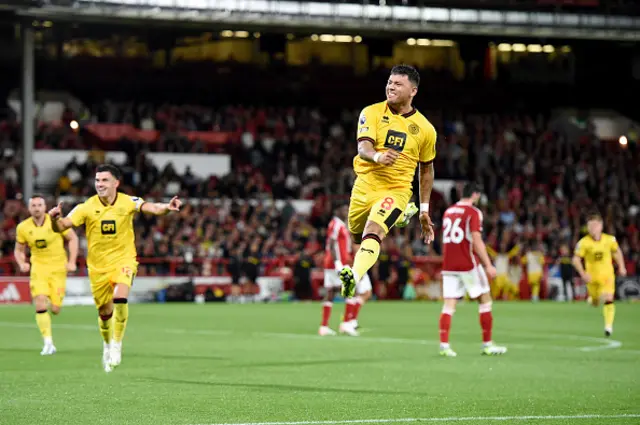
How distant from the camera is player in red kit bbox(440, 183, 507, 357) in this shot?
56.7ft

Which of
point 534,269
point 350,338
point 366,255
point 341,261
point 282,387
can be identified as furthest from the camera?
point 534,269

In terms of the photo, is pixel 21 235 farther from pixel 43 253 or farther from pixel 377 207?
pixel 377 207

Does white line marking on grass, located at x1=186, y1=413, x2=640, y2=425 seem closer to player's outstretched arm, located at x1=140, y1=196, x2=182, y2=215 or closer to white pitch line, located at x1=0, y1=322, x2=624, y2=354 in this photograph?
player's outstretched arm, located at x1=140, y1=196, x2=182, y2=215

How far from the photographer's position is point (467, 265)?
685 inches

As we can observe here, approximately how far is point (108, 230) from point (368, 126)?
4.52 meters

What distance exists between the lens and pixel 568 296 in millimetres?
39125

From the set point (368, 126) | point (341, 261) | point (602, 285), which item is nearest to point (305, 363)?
point (368, 126)

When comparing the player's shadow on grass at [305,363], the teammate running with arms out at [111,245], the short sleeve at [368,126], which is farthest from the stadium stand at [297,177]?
the short sleeve at [368,126]

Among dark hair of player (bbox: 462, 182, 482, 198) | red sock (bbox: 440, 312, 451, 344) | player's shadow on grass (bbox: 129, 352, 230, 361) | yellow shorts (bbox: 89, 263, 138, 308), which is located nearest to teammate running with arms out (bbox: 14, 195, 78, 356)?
player's shadow on grass (bbox: 129, 352, 230, 361)

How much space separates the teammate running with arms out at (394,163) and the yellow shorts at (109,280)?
371cm

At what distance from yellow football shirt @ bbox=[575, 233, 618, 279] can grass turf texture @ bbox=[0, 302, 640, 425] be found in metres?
1.28

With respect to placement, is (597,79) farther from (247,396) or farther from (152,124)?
(247,396)

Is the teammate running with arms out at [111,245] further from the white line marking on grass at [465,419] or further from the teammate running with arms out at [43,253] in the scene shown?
the white line marking on grass at [465,419]

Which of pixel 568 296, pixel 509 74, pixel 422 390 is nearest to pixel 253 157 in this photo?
pixel 568 296
